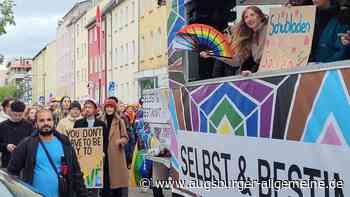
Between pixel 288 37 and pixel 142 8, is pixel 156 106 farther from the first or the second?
pixel 142 8

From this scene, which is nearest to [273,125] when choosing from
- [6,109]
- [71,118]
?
[6,109]

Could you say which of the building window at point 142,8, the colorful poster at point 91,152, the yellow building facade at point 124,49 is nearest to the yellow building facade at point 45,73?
the yellow building facade at point 124,49

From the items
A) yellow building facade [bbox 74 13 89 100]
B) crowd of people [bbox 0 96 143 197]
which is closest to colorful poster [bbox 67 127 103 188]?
crowd of people [bbox 0 96 143 197]

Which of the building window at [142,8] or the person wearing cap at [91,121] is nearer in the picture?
the person wearing cap at [91,121]

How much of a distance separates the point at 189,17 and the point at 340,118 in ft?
12.2

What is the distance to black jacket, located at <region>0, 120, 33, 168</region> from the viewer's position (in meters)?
9.59

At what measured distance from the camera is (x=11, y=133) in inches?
378

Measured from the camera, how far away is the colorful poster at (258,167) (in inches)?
164

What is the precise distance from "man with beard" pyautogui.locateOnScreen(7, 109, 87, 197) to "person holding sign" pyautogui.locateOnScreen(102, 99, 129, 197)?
9.73 feet

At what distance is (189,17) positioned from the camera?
7562 millimetres

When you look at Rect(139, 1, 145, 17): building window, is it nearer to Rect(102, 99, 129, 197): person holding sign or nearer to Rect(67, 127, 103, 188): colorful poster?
Rect(102, 99, 129, 197): person holding sign

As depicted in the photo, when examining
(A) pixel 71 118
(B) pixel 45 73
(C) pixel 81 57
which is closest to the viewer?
(A) pixel 71 118

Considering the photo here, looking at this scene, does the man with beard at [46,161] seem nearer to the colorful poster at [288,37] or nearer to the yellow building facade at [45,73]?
the colorful poster at [288,37]

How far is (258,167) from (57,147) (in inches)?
103
